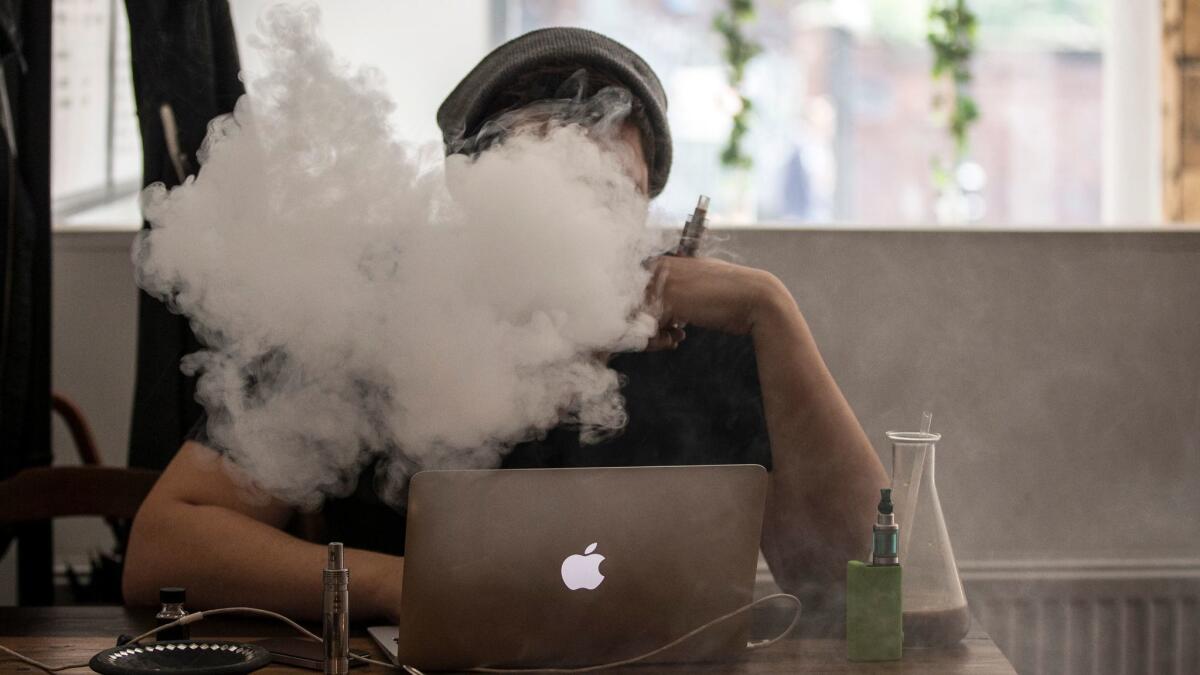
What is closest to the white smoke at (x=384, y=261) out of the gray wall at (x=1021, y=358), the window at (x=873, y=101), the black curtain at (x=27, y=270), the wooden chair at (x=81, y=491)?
the wooden chair at (x=81, y=491)

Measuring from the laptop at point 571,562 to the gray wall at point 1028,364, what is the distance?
130cm

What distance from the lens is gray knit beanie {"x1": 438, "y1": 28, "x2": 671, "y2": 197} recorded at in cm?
168

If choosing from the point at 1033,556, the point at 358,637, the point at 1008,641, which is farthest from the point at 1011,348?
the point at 358,637

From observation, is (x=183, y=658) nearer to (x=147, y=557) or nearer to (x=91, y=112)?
(x=147, y=557)

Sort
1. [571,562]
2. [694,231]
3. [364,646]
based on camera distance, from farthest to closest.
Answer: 1. [694,231]
2. [364,646]
3. [571,562]

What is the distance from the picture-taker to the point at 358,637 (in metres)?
1.32

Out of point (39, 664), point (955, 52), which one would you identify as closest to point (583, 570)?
point (39, 664)

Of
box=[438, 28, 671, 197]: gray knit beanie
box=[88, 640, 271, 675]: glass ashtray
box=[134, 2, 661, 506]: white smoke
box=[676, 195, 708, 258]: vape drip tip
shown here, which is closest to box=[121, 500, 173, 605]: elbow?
box=[134, 2, 661, 506]: white smoke

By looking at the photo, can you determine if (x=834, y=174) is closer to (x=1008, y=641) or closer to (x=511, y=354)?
(x=1008, y=641)

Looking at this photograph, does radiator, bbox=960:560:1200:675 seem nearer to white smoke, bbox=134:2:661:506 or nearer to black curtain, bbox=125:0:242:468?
white smoke, bbox=134:2:661:506

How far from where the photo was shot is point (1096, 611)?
7.93 ft

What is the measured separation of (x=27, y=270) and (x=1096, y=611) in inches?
86.6

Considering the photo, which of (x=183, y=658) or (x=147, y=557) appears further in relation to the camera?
(x=147, y=557)

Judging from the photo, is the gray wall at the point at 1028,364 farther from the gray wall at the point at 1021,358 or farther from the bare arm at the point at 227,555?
the bare arm at the point at 227,555
